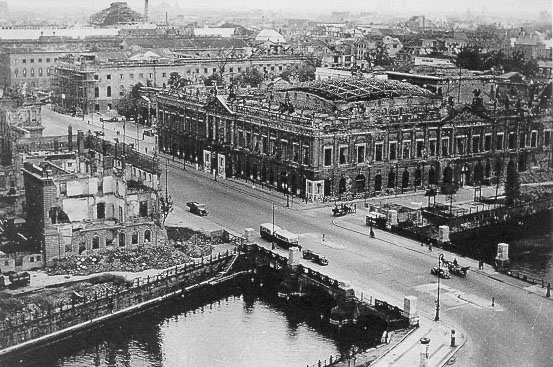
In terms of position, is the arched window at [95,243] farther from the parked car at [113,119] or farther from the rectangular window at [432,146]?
the parked car at [113,119]

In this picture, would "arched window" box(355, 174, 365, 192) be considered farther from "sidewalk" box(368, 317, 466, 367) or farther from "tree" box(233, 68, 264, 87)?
"tree" box(233, 68, 264, 87)

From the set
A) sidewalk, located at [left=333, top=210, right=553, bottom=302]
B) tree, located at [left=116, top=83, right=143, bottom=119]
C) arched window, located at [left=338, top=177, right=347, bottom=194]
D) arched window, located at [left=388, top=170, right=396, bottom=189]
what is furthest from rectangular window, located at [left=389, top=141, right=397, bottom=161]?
tree, located at [left=116, top=83, right=143, bottom=119]

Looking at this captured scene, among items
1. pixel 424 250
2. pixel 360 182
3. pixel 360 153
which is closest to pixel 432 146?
pixel 360 153

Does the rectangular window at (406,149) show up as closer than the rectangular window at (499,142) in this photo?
Yes

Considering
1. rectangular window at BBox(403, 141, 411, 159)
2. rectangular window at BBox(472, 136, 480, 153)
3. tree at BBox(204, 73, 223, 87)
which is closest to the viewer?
rectangular window at BBox(403, 141, 411, 159)

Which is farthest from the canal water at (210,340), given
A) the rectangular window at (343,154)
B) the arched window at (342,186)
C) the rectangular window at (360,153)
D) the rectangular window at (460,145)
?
the rectangular window at (460,145)

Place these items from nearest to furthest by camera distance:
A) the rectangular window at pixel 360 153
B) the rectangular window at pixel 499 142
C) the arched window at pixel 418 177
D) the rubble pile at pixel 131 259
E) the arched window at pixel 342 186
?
the rubble pile at pixel 131 259 < the arched window at pixel 342 186 < the rectangular window at pixel 360 153 < the arched window at pixel 418 177 < the rectangular window at pixel 499 142

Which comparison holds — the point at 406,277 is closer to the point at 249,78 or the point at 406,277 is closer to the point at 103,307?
the point at 103,307

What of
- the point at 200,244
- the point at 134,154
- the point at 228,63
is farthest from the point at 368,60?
the point at 200,244
